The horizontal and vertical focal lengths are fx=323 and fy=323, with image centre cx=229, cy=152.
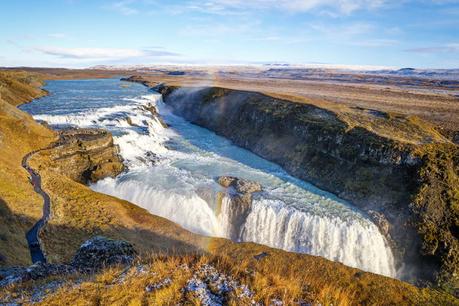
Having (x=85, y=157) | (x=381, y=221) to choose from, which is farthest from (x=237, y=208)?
(x=85, y=157)

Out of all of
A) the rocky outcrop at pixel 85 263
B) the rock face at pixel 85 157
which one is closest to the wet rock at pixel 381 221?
the rocky outcrop at pixel 85 263

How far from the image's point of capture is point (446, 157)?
90.2 ft

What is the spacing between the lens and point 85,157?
2806 centimetres

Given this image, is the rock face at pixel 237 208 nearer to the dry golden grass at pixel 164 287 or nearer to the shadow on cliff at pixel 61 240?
the shadow on cliff at pixel 61 240

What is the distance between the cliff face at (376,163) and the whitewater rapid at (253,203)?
165cm

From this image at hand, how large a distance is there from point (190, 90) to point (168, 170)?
40.5 m

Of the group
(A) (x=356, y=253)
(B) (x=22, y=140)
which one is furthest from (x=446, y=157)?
(B) (x=22, y=140)

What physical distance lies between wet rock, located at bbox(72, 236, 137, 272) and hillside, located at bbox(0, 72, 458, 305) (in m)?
1.29

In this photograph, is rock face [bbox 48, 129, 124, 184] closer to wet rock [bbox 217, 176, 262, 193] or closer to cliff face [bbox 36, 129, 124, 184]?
cliff face [bbox 36, 129, 124, 184]

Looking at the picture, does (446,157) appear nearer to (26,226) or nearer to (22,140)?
(26,226)

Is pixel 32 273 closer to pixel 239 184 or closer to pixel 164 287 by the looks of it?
pixel 164 287

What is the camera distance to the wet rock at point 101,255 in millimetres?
10588

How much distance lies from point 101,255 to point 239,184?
1659 cm

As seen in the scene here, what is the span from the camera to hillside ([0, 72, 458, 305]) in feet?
25.9
